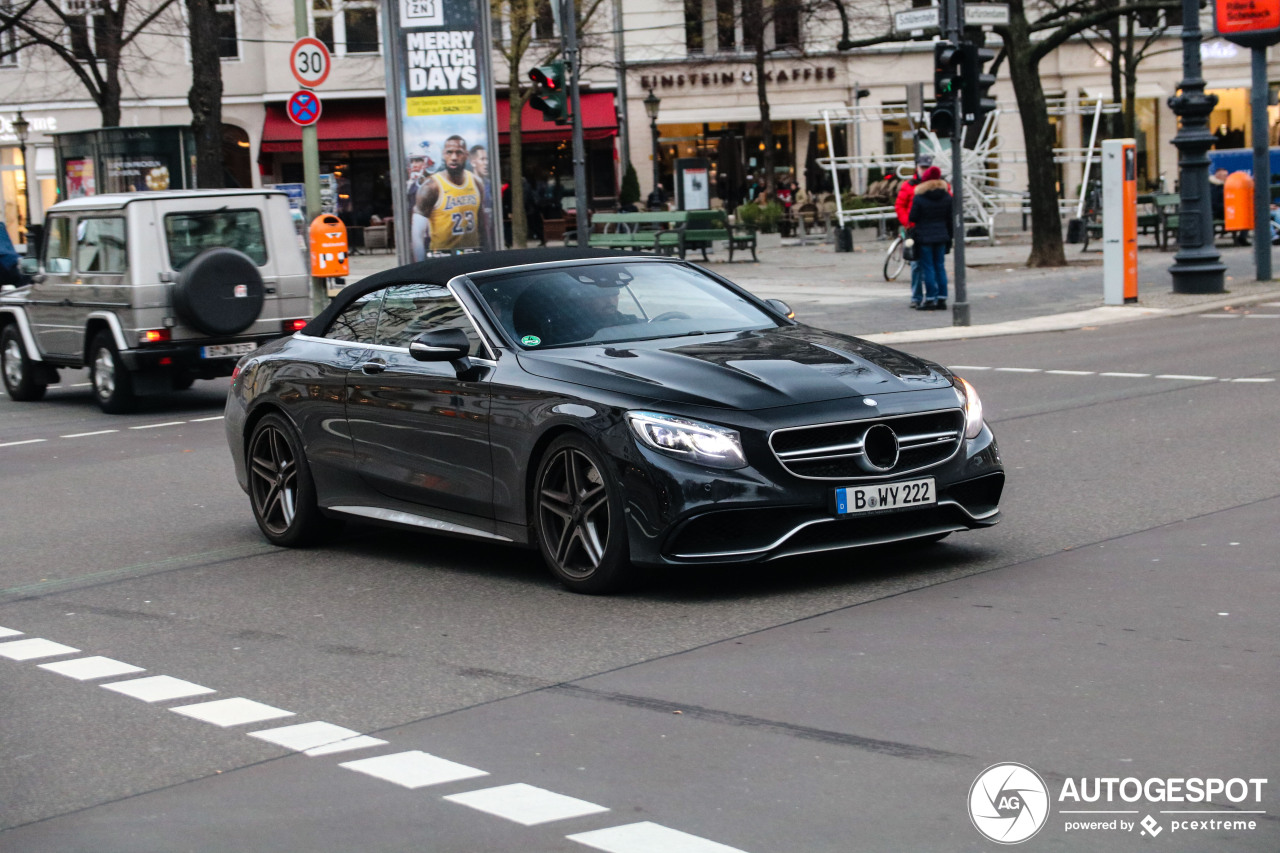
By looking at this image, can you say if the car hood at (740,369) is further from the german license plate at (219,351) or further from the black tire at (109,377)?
the black tire at (109,377)

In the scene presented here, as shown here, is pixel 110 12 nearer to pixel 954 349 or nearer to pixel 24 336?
pixel 24 336

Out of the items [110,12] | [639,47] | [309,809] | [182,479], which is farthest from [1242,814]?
[639,47]

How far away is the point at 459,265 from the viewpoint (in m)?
8.62

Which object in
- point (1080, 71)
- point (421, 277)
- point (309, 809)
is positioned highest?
point (1080, 71)

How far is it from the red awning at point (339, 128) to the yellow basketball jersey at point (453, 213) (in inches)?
1266

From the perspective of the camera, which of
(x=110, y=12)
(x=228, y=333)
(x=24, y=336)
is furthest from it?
(x=110, y=12)

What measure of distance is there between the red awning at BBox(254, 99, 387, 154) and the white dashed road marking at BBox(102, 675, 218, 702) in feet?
165

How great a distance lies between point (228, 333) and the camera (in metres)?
16.1

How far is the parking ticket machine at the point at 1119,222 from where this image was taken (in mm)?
22984

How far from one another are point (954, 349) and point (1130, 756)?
14.8m

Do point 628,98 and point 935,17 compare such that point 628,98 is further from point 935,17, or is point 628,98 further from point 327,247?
point 935,17

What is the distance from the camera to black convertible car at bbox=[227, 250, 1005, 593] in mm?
7105

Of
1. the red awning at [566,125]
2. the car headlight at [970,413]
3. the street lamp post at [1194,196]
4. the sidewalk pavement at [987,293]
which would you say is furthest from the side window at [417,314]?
the red awning at [566,125]

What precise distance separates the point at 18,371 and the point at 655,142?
1527 inches
